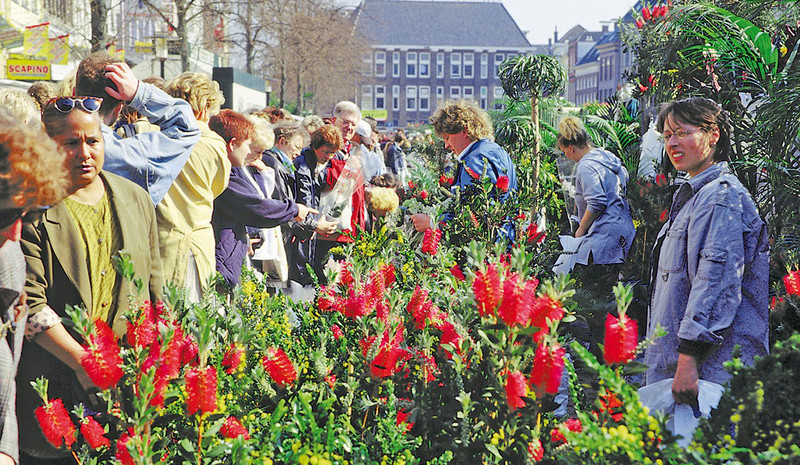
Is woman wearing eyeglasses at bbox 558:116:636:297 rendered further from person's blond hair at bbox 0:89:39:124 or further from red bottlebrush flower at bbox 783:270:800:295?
person's blond hair at bbox 0:89:39:124

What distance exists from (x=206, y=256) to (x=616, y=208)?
134 inches

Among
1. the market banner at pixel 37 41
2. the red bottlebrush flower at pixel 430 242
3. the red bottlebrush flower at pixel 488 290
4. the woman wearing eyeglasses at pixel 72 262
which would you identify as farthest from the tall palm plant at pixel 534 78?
the market banner at pixel 37 41

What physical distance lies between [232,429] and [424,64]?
108m

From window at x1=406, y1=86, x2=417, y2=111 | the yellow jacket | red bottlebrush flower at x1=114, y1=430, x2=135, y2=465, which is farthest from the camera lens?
window at x1=406, y1=86, x2=417, y2=111

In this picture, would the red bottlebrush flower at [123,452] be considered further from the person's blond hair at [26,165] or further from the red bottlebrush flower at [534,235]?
the red bottlebrush flower at [534,235]

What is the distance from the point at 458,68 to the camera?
108812mm

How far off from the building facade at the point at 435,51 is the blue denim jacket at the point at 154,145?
342 feet

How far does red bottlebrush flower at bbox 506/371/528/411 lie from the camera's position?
83.1 inches

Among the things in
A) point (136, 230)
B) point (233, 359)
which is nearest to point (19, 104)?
point (136, 230)

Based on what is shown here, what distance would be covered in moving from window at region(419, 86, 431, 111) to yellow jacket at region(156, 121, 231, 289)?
349 feet

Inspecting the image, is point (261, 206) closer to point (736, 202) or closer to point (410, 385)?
point (410, 385)

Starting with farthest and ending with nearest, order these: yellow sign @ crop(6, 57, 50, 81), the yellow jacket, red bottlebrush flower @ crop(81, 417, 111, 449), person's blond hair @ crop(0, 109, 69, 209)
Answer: yellow sign @ crop(6, 57, 50, 81) < the yellow jacket < red bottlebrush flower @ crop(81, 417, 111, 449) < person's blond hair @ crop(0, 109, 69, 209)

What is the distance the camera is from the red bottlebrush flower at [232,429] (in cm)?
223

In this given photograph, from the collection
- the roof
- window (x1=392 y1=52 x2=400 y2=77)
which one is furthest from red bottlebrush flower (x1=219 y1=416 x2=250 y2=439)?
window (x1=392 y1=52 x2=400 y2=77)
